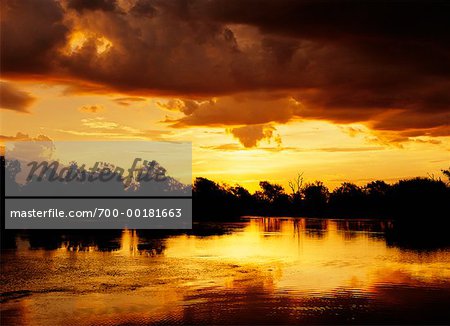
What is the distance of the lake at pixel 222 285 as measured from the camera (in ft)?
54.4

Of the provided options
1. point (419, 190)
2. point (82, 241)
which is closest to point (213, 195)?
point (419, 190)

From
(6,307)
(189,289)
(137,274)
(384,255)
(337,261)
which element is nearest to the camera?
(6,307)

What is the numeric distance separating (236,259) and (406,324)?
16.2m

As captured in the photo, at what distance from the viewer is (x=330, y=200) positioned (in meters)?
152

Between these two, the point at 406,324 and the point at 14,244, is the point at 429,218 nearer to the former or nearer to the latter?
the point at 14,244

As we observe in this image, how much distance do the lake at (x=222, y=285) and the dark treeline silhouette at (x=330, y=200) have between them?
48699mm

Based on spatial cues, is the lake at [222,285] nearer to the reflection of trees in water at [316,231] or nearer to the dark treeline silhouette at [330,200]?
the reflection of trees in water at [316,231]

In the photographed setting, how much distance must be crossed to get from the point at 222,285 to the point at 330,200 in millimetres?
133535

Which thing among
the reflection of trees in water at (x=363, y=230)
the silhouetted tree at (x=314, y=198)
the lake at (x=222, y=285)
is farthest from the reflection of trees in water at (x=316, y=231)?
the silhouetted tree at (x=314, y=198)

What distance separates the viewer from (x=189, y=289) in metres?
20.8

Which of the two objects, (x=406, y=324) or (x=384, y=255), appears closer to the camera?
(x=406, y=324)

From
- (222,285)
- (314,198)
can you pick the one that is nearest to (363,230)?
(222,285)

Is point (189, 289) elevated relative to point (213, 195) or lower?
lower

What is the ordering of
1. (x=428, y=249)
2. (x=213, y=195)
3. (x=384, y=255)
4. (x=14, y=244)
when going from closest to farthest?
1. (x=384, y=255)
2. (x=428, y=249)
3. (x=14, y=244)
4. (x=213, y=195)
